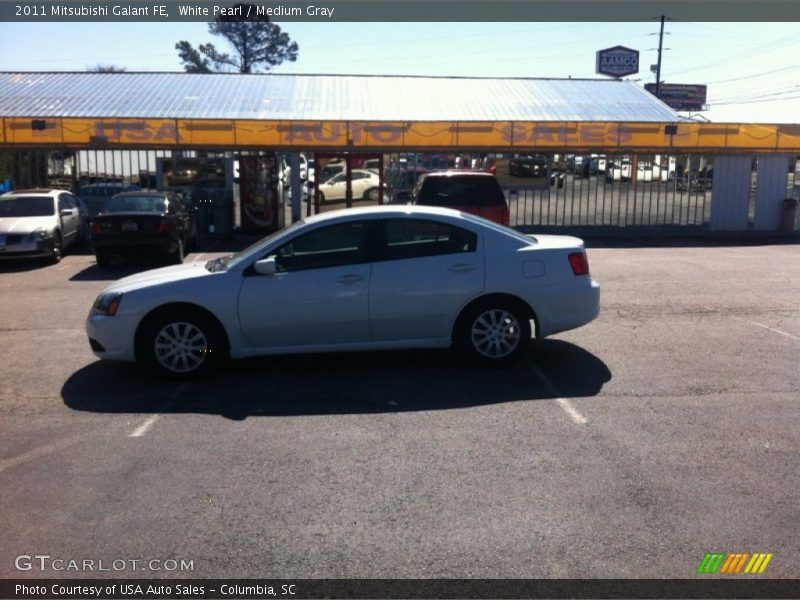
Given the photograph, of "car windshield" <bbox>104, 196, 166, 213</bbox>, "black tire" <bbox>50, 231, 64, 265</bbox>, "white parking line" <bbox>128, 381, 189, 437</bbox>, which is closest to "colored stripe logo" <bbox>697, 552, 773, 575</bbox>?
"white parking line" <bbox>128, 381, 189, 437</bbox>

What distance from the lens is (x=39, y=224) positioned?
1712 centimetres

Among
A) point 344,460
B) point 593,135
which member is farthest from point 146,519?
point 593,135

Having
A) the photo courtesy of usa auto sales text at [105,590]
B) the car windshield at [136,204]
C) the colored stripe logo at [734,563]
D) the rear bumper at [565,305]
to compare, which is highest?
the car windshield at [136,204]

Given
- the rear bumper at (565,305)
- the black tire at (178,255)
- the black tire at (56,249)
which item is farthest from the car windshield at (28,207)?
the rear bumper at (565,305)

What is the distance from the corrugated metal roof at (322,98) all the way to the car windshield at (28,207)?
25.0 feet

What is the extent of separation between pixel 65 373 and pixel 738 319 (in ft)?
26.5

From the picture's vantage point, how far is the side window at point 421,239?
8.23m

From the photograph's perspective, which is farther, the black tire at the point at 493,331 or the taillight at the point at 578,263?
the taillight at the point at 578,263

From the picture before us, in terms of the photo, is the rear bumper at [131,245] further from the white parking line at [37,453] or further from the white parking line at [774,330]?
the white parking line at [774,330]

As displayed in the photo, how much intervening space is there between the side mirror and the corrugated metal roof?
1772 cm

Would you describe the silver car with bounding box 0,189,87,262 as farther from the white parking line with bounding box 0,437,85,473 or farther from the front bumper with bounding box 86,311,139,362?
the white parking line with bounding box 0,437,85,473

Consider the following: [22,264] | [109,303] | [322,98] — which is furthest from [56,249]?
[322,98]

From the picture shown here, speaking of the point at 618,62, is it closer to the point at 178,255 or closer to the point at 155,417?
the point at 178,255

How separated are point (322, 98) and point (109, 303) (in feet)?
68.3
